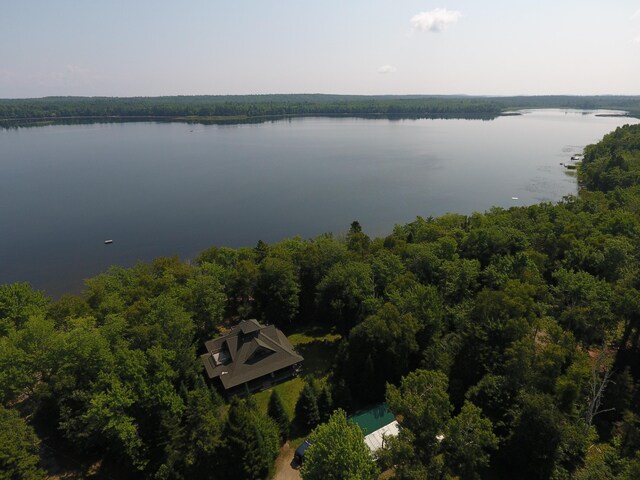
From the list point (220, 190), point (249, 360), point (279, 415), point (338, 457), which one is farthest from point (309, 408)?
point (220, 190)

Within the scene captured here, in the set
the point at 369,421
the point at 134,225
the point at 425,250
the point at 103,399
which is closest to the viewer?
the point at 103,399

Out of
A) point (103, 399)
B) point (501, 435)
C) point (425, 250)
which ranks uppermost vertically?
point (425, 250)

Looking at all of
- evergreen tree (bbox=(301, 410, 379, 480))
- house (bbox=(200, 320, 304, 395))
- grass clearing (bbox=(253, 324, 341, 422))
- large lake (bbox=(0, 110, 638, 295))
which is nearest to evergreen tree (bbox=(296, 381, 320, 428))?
grass clearing (bbox=(253, 324, 341, 422))

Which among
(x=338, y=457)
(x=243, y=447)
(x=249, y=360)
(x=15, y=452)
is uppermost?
(x=338, y=457)

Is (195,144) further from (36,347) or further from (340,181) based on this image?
(36,347)

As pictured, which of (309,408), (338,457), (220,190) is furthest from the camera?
(220,190)

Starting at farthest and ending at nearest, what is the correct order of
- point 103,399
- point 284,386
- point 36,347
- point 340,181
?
point 340,181 → point 284,386 → point 36,347 → point 103,399

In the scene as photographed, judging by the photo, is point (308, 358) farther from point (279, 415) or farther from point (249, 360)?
point (279, 415)

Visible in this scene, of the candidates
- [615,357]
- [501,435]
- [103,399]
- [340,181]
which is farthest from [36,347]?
[340,181]
